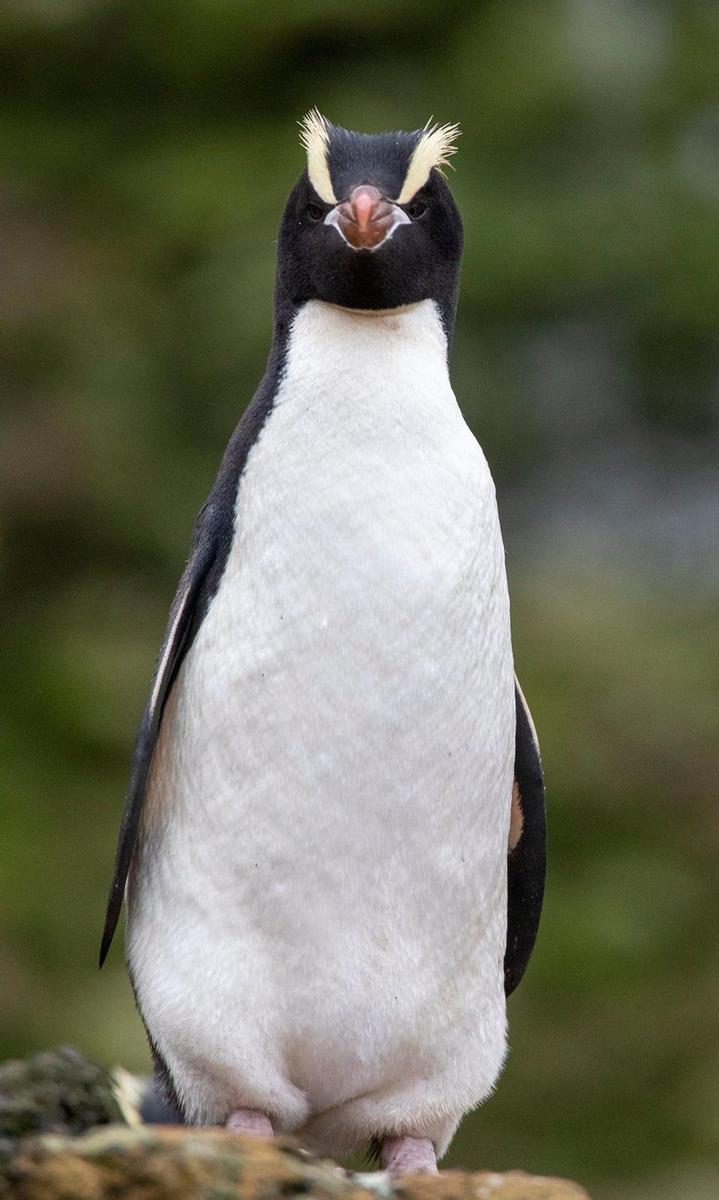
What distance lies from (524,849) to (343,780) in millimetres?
525

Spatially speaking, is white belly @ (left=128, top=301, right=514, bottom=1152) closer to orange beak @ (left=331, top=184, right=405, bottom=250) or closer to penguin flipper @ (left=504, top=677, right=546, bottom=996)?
orange beak @ (left=331, top=184, right=405, bottom=250)

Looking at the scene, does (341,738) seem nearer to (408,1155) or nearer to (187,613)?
(187,613)

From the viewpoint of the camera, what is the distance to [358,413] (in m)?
2.17

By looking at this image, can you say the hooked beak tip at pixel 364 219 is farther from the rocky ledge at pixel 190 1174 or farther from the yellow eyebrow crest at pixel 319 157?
the rocky ledge at pixel 190 1174

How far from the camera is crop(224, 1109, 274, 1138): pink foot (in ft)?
6.96

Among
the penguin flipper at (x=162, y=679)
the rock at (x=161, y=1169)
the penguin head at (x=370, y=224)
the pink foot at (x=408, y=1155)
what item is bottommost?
the pink foot at (x=408, y=1155)

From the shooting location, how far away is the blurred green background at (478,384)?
18.6 feet

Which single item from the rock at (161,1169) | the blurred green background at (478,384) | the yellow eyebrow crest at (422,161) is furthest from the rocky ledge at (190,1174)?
the blurred green background at (478,384)

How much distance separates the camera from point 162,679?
222 centimetres

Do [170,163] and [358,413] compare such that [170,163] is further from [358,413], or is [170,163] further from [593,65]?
[358,413]

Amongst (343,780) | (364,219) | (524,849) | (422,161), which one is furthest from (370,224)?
(524,849)

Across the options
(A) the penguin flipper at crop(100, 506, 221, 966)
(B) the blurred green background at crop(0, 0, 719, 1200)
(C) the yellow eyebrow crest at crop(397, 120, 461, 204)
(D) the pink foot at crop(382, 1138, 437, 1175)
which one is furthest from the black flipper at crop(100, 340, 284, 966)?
(B) the blurred green background at crop(0, 0, 719, 1200)

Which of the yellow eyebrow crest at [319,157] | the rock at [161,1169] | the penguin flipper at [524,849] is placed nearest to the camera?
the rock at [161,1169]

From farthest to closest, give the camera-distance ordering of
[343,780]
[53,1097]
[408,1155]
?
[408,1155], [343,780], [53,1097]
